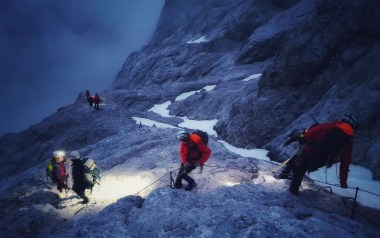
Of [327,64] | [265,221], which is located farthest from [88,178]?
[327,64]

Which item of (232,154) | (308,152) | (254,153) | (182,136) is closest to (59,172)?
(182,136)

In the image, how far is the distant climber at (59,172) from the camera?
12352 millimetres

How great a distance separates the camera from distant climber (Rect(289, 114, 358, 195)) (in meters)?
8.18

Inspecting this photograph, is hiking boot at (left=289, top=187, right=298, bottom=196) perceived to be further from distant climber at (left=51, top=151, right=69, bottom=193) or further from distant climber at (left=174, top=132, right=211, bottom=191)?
distant climber at (left=51, top=151, right=69, bottom=193)

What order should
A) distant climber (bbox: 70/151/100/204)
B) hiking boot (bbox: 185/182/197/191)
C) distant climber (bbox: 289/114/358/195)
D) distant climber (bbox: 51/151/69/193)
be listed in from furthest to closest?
distant climber (bbox: 51/151/69/193) < distant climber (bbox: 70/151/100/204) < hiking boot (bbox: 185/182/197/191) < distant climber (bbox: 289/114/358/195)

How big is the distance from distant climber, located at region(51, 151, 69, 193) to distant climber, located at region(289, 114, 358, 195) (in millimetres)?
9927

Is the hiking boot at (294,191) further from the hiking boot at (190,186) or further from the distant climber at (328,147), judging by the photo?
the hiking boot at (190,186)

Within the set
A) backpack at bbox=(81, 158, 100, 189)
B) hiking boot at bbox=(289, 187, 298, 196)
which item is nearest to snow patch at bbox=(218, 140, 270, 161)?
hiking boot at bbox=(289, 187, 298, 196)

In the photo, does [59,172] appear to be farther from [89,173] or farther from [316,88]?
[316,88]

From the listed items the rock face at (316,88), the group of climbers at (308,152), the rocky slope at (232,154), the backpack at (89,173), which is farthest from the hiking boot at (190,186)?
the rock face at (316,88)

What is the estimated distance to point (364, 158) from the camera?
11445 mm

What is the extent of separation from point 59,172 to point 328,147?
36.8ft

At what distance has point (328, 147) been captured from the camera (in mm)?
8492

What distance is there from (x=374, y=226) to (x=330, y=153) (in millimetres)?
2377
